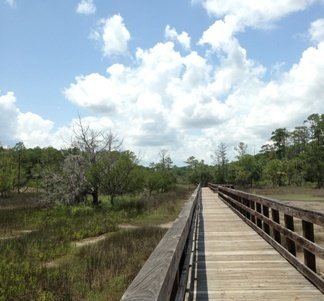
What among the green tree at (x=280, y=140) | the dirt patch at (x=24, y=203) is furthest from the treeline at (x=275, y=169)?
the dirt patch at (x=24, y=203)

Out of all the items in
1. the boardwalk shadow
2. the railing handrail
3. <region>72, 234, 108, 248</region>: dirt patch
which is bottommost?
<region>72, 234, 108, 248</region>: dirt patch

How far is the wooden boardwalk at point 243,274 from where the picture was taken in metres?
4.68

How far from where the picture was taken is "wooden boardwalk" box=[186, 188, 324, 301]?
4.68 meters

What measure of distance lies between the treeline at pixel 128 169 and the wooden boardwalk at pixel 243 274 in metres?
25.2

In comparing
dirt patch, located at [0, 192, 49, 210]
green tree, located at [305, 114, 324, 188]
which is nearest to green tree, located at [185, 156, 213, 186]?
green tree, located at [305, 114, 324, 188]

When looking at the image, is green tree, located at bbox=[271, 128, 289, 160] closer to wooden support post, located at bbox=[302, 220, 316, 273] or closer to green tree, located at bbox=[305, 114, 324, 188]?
green tree, located at bbox=[305, 114, 324, 188]

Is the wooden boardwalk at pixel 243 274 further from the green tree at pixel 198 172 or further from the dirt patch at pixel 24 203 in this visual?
the green tree at pixel 198 172

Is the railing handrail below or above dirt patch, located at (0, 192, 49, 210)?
above

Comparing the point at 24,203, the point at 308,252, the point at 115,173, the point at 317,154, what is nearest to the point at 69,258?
the point at 308,252

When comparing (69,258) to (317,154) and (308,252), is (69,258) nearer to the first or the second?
(308,252)

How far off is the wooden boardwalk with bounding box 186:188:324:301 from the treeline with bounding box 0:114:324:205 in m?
25.2

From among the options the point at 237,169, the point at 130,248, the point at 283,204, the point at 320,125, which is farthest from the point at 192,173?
the point at 283,204

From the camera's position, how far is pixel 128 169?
3362cm

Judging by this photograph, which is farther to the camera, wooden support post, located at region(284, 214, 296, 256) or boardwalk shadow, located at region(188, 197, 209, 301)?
wooden support post, located at region(284, 214, 296, 256)
